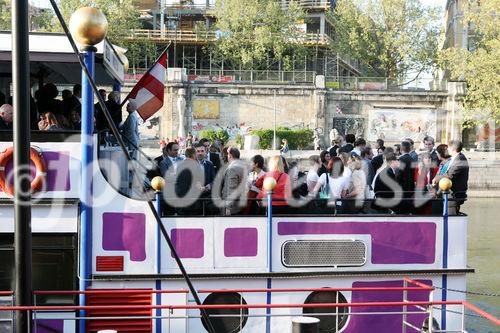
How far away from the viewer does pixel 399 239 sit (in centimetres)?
716

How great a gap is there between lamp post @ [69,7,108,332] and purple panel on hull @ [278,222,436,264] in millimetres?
2401

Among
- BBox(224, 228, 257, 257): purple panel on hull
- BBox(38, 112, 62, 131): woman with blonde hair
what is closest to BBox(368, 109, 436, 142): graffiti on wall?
BBox(224, 228, 257, 257): purple panel on hull

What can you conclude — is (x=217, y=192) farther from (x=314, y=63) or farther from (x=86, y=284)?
(x=314, y=63)

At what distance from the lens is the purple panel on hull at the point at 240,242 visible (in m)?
6.94

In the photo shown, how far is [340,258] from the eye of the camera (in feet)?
23.3

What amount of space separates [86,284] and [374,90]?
44.9 metres

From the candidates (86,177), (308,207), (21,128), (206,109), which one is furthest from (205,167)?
(206,109)

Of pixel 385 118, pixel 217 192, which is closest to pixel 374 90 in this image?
pixel 385 118

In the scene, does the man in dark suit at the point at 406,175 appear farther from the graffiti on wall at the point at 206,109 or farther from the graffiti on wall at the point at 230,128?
the graffiti on wall at the point at 206,109

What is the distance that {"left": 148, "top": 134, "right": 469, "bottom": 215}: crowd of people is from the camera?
283 inches

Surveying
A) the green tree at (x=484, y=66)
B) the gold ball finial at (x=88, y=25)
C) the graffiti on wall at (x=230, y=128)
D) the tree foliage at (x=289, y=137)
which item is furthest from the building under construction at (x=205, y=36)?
the gold ball finial at (x=88, y=25)

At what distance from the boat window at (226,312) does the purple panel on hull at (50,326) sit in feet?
4.37

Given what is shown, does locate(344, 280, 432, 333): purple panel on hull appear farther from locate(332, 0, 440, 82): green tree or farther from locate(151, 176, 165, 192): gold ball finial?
locate(332, 0, 440, 82): green tree

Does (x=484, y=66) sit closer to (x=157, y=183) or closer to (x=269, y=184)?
(x=269, y=184)
